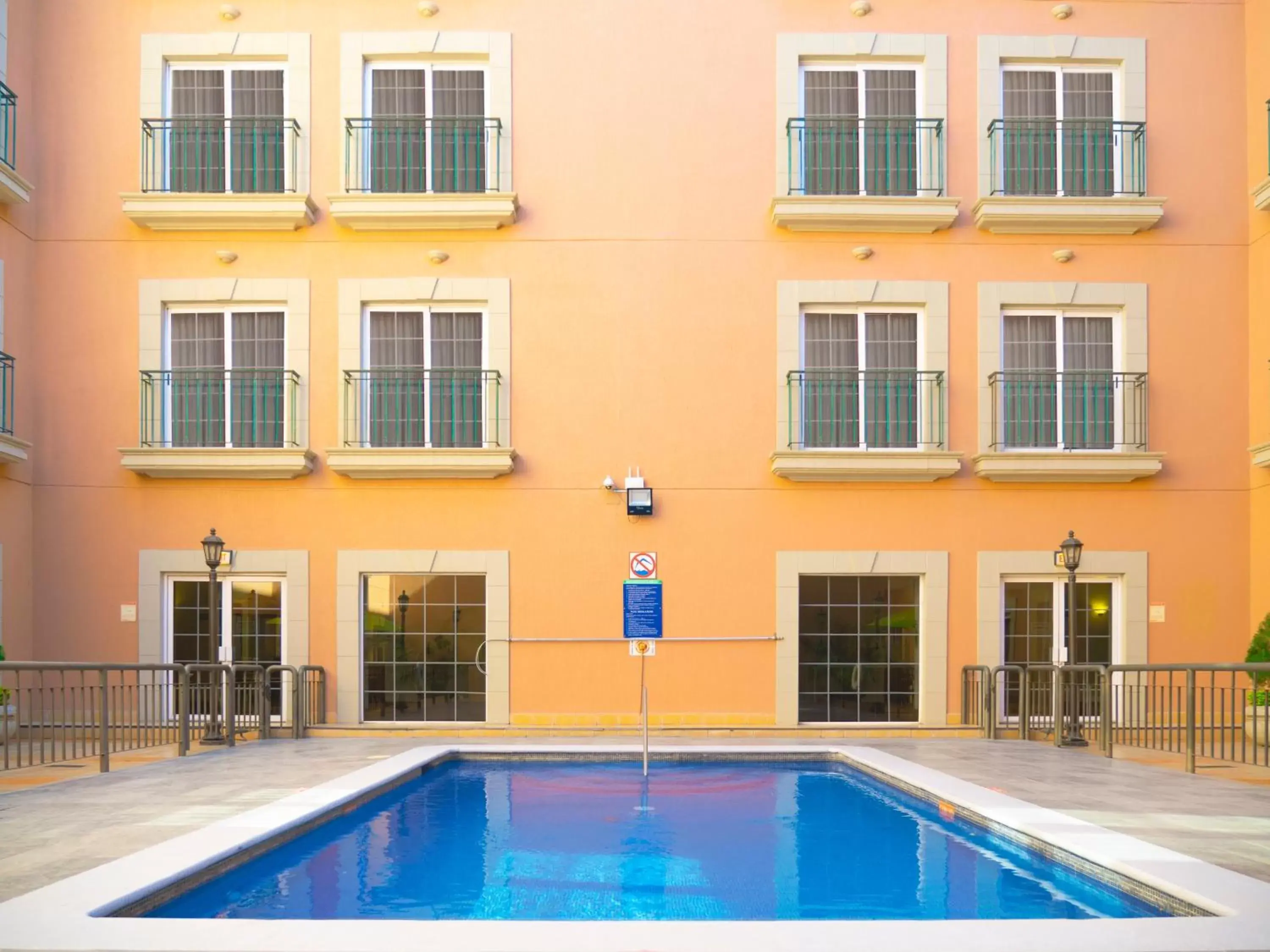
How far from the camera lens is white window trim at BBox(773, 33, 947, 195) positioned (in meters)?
15.3

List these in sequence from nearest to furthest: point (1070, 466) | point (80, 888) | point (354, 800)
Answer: point (80, 888) < point (354, 800) < point (1070, 466)

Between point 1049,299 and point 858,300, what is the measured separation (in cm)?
240

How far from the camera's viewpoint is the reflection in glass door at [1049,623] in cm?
1527

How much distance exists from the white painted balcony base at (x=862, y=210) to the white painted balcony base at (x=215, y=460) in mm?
6623

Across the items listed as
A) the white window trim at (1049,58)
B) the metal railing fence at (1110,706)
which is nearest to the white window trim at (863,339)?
the white window trim at (1049,58)

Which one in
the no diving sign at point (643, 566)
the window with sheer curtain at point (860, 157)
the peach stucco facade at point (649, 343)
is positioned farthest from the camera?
the window with sheer curtain at point (860, 157)

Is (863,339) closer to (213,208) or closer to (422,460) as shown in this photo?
(422,460)

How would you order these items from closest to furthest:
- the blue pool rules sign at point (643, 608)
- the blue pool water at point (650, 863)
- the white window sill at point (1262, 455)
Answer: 1. the blue pool water at point (650, 863)
2. the blue pool rules sign at point (643, 608)
3. the white window sill at point (1262, 455)

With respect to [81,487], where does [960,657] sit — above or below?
below

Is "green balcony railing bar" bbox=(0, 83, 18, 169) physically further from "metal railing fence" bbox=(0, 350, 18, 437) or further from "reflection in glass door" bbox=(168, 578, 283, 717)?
"reflection in glass door" bbox=(168, 578, 283, 717)

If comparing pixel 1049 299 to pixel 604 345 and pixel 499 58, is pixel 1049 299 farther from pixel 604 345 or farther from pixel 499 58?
pixel 499 58

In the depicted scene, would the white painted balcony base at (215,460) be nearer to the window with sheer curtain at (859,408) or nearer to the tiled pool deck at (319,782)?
the tiled pool deck at (319,782)

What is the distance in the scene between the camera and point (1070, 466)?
14.9 m

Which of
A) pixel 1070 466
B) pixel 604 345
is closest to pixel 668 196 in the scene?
pixel 604 345
